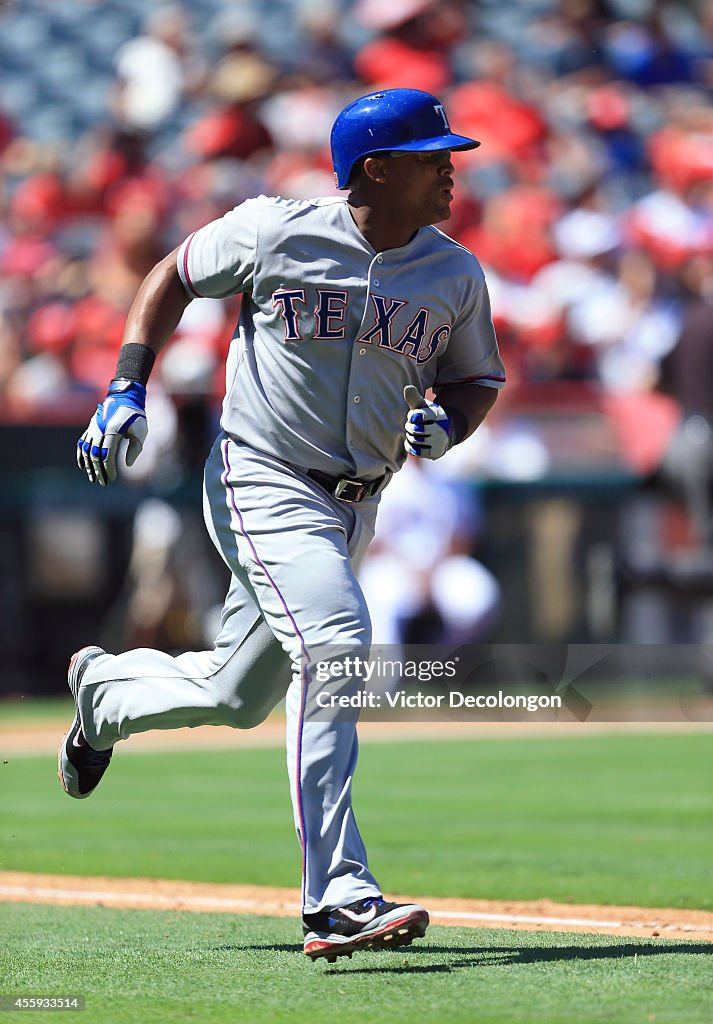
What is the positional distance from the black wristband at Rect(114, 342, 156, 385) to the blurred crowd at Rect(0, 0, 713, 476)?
648cm

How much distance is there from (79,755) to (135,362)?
3.52ft

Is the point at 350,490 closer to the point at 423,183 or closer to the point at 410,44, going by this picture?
the point at 423,183

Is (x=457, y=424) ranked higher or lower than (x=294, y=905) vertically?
higher

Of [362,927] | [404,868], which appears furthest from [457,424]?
[404,868]

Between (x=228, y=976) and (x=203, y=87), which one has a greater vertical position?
(x=203, y=87)

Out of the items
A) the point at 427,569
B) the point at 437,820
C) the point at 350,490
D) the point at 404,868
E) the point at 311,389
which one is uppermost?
the point at 311,389

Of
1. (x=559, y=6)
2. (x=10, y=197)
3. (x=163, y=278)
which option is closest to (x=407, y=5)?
(x=559, y=6)

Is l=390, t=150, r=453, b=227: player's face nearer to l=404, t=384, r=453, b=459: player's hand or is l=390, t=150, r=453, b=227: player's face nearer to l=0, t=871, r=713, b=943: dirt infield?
l=404, t=384, r=453, b=459: player's hand

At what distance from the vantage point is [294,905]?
4.73m

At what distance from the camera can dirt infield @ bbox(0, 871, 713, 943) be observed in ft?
13.9

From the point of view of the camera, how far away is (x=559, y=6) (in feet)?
48.6

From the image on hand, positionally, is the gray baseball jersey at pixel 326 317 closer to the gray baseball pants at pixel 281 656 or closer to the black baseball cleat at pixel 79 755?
the gray baseball pants at pixel 281 656

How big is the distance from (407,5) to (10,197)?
11.8 ft

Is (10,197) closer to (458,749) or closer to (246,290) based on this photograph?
(458,749)
